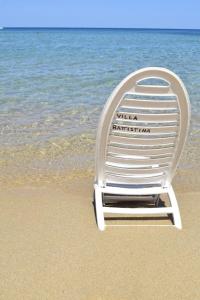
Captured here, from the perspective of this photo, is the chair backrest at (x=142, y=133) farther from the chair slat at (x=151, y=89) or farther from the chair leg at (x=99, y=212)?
the chair leg at (x=99, y=212)

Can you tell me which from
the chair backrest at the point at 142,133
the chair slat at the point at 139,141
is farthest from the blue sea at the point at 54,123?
the chair slat at the point at 139,141

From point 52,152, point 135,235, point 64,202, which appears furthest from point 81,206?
point 52,152

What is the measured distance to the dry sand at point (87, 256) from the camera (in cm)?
283

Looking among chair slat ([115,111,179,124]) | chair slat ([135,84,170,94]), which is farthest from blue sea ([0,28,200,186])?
chair slat ([135,84,170,94])

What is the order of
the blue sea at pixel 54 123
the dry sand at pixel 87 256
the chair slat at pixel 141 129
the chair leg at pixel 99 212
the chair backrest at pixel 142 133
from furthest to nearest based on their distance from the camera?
the blue sea at pixel 54 123 < the chair leg at pixel 99 212 < the chair slat at pixel 141 129 < the chair backrest at pixel 142 133 < the dry sand at pixel 87 256

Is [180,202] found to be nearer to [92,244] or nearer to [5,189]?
[92,244]

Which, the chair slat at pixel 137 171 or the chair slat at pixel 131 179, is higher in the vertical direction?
the chair slat at pixel 137 171

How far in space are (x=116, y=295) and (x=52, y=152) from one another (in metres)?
3.50

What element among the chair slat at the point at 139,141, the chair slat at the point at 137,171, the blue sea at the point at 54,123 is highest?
the chair slat at the point at 139,141

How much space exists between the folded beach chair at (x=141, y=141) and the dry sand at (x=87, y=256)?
9.2 inches

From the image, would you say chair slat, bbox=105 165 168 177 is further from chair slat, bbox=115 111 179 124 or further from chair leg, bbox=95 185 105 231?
chair slat, bbox=115 111 179 124

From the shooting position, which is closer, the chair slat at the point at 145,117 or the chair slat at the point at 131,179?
the chair slat at the point at 145,117

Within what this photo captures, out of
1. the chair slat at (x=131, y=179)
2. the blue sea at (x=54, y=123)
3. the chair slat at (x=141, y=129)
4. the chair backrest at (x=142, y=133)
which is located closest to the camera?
the chair backrest at (x=142, y=133)

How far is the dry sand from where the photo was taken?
2.83m
